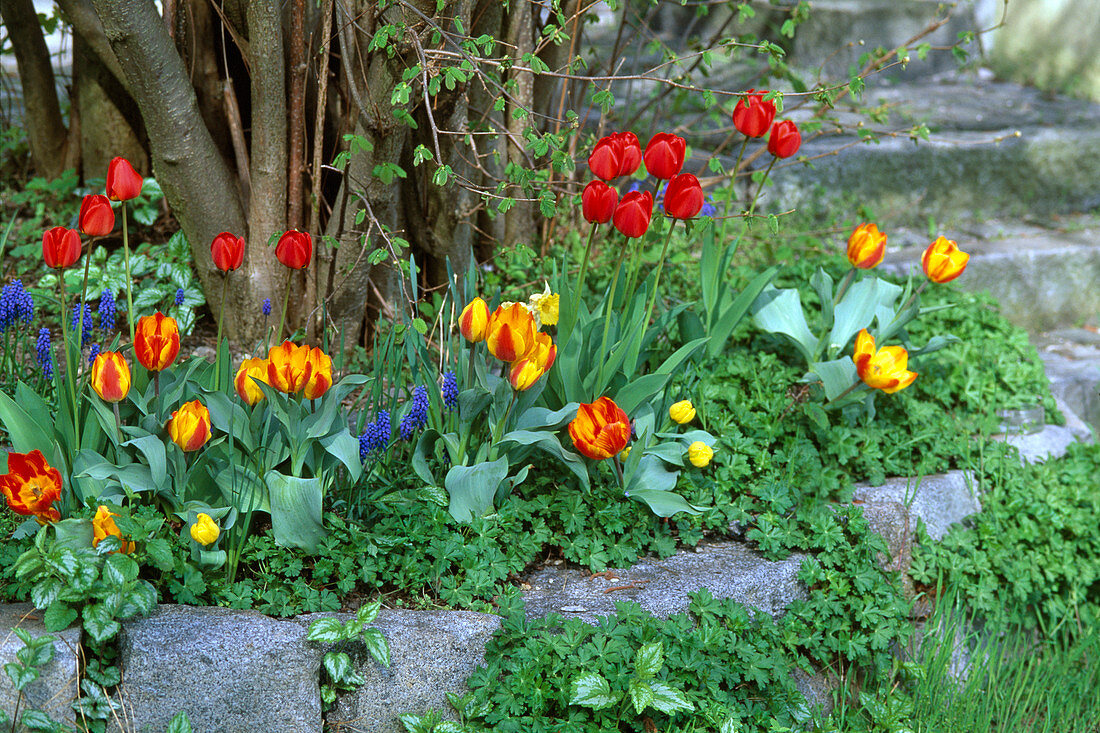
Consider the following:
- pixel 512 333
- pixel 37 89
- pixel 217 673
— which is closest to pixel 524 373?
pixel 512 333

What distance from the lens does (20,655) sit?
157 cm

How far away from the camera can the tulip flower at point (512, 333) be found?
188cm

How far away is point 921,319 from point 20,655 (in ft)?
9.71

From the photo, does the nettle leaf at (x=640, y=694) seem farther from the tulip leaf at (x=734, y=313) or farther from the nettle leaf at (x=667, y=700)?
the tulip leaf at (x=734, y=313)

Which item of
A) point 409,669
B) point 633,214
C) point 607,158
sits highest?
point 607,158

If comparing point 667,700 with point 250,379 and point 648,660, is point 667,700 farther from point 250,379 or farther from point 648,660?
point 250,379

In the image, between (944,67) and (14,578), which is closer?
(14,578)

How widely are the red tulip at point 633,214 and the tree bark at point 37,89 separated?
8.48ft

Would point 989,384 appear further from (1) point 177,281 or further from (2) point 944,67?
(2) point 944,67

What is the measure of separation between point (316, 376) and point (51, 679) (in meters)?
0.74

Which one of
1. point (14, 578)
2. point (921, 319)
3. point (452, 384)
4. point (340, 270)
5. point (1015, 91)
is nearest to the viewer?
point (14, 578)

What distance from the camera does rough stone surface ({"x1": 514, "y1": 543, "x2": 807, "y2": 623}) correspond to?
80.0 inches

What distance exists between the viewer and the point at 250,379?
6.13ft

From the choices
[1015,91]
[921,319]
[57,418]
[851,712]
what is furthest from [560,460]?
[1015,91]
